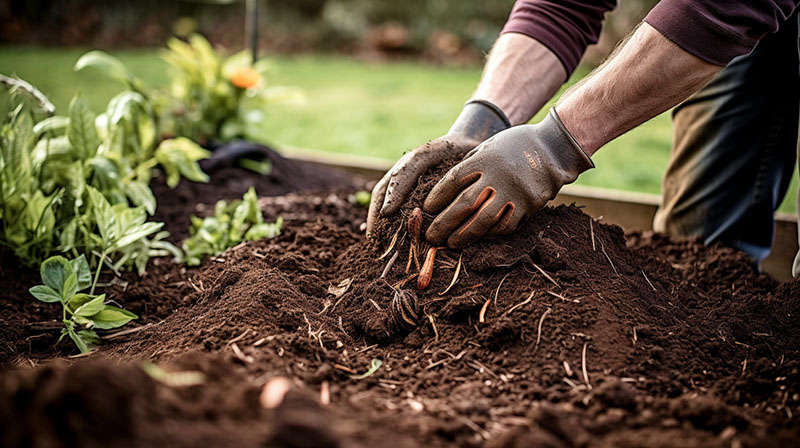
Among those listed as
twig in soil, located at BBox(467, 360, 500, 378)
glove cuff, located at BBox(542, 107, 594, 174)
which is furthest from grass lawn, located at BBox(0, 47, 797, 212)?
twig in soil, located at BBox(467, 360, 500, 378)

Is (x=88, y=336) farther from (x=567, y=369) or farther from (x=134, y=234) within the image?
(x=567, y=369)

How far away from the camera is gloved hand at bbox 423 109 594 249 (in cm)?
178

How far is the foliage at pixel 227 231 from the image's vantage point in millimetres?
2334

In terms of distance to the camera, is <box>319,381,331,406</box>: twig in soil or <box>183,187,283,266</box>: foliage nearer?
<box>319,381,331,406</box>: twig in soil

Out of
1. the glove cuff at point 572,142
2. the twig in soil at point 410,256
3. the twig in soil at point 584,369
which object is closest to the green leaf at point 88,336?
the twig in soil at point 410,256

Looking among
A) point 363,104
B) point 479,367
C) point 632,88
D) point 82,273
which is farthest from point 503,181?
point 363,104

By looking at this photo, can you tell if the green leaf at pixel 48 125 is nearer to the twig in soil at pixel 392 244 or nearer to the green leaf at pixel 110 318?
the green leaf at pixel 110 318

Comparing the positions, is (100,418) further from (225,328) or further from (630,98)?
(630,98)

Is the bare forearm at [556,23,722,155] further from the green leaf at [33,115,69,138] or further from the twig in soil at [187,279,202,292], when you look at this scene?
the green leaf at [33,115,69,138]

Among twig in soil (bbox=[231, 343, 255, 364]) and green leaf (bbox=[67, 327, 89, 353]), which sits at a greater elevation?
twig in soil (bbox=[231, 343, 255, 364])

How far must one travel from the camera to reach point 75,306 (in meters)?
1.79

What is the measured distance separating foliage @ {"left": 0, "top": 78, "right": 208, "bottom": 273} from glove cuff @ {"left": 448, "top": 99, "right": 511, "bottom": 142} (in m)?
→ 1.09

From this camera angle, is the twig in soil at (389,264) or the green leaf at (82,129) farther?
the green leaf at (82,129)

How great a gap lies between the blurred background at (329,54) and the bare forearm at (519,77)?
2.06m
